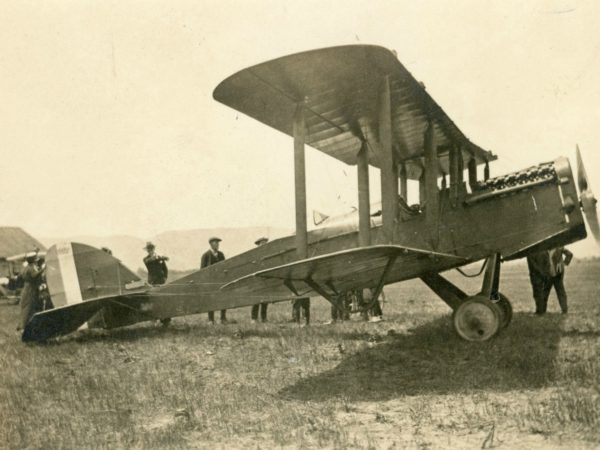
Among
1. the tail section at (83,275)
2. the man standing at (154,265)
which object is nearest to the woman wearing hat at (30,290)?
the man standing at (154,265)

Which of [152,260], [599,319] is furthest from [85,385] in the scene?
[599,319]

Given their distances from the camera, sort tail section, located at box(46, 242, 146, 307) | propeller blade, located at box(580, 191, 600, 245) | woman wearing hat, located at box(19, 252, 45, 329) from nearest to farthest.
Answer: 1. propeller blade, located at box(580, 191, 600, 245)
2. tail section, located at box(46, 242, 146, 307)
3. woman wearing hat, located at box(19, 252, 45, 329)

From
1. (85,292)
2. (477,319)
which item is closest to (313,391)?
(477,319)

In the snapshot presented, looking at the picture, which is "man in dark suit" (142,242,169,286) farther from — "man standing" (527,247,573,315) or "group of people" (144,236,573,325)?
"man standing" (527,247,573,315)

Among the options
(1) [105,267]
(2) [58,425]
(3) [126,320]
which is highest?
(1) [105,267]

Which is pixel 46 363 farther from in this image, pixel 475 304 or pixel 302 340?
pixel 475 304

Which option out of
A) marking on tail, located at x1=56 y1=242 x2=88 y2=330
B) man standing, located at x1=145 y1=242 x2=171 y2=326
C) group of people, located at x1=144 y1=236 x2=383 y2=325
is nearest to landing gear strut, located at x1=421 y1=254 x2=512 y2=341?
group of people, located at x1=144 y1=236 x2=383 y2=325
